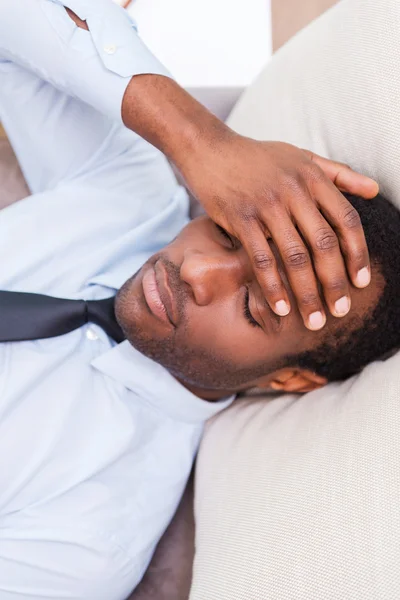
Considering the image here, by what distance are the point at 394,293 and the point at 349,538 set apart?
412mm

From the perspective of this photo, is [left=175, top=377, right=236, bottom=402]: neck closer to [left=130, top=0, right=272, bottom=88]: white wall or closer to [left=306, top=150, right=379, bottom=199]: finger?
[left=306, top=150, right=379, bottom=199]: finger

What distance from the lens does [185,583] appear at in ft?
3.27

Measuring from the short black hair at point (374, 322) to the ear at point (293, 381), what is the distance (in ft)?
0.08

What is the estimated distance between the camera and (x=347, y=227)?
76 cm

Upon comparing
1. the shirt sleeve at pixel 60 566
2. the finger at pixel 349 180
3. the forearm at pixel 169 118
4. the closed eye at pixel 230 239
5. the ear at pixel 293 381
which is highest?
the forearm at pixel 169 118

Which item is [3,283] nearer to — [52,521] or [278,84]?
[52,521]

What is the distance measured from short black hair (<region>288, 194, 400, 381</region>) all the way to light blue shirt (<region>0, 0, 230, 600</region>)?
0.28 metres

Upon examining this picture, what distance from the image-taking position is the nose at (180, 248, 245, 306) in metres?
0.86

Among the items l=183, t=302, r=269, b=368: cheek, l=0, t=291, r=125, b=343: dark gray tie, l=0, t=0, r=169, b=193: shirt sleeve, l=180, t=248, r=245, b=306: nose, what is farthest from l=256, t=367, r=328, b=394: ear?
l=0, t=0, r=169, b=193: shirt sleeve

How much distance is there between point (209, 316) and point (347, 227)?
0.28 metres

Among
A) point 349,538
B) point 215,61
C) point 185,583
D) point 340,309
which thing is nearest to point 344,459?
point 349,538

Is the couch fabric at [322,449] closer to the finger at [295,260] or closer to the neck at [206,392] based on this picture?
the neck at [206,392]

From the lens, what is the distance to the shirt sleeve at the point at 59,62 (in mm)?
938

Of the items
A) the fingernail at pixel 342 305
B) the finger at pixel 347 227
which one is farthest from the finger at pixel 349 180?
the fingernail at pixel 342 305
